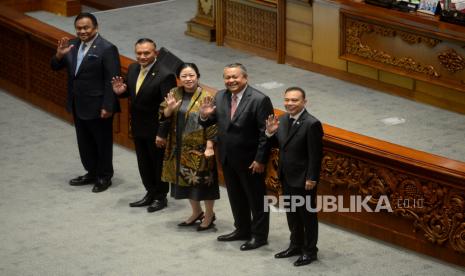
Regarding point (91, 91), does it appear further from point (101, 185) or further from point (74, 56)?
point (101, 185)

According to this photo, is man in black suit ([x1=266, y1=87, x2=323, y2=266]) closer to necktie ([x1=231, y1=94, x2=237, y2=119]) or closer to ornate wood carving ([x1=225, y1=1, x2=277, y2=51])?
necktie ([x1=231, y1=94, x2=237, y2=119])

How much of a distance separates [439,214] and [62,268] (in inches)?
99.1

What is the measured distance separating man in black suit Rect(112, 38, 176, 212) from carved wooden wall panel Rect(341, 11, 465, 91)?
2982 millimetres

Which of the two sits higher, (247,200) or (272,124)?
(272,124)

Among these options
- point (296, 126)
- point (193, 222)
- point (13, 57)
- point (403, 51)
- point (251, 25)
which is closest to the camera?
point (296, 126)

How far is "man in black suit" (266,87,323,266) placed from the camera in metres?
7.80

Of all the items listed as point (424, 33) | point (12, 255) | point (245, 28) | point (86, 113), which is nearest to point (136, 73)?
point (86, 113)

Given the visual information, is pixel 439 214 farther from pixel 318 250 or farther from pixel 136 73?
pixel 136 73

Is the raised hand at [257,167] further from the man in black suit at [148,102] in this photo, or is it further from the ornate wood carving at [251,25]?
the ornate wood carving at [251,25]

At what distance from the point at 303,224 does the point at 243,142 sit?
67 centimetres

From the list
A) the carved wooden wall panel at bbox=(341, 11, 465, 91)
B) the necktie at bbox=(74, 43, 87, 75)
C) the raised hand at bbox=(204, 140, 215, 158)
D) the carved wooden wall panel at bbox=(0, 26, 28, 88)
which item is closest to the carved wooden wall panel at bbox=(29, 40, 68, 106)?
the carved wooden wall panel at bbox=(0, 26, 28, 88)

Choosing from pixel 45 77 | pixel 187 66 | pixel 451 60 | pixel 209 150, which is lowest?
pixel 45 77

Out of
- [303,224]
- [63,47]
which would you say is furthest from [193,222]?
[63,47]

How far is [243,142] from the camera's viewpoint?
321 inches
